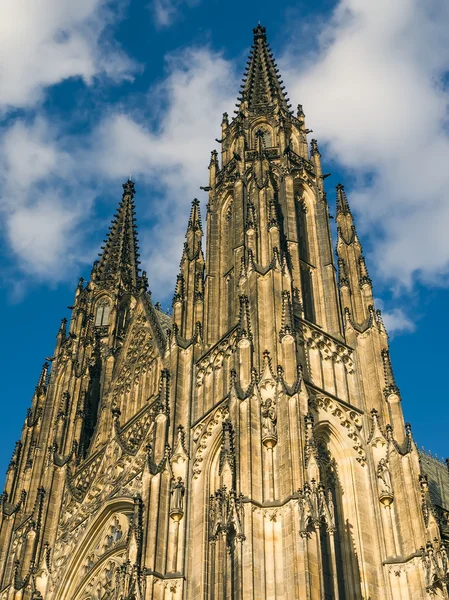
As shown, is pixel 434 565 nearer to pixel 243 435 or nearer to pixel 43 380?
pixel 243 435

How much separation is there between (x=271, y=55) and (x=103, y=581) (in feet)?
91.6

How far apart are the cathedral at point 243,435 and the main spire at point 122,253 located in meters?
3.35

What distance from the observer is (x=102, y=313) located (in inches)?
1871

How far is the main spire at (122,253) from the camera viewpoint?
48.5m

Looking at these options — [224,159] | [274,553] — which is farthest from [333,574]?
[224,159]

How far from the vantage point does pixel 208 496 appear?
28.6m

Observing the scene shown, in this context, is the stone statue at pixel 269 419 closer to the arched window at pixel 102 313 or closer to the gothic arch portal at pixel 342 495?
the gothic arch portal at pixel 342 495

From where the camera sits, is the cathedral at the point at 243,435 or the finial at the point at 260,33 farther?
the finial at the point at 260,33

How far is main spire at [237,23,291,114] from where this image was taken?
42750mm

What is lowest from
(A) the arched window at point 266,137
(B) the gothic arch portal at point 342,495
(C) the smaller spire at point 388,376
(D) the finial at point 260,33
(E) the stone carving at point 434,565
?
(E) the stone carving at point 434,565

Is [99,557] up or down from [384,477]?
down

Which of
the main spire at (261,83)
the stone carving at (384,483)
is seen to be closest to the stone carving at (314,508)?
the stone carving at (384,483)

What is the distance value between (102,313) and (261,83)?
1372 centimetres

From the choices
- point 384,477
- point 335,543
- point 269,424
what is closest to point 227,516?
point 269,424
